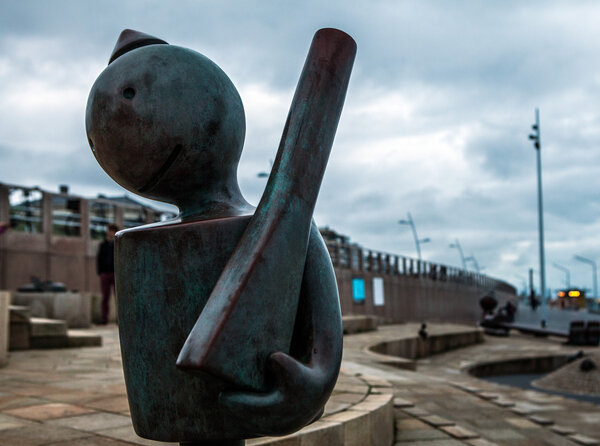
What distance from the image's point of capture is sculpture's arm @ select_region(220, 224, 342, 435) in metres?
1.61

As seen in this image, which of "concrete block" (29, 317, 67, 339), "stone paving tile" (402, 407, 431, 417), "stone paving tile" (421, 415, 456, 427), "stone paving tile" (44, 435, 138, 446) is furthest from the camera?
"concrete block" (29, 317, 67, 339)

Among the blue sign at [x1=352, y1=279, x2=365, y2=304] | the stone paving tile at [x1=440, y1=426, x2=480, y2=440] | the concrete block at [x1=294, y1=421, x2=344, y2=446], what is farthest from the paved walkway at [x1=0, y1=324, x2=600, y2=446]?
the blue sign at [x1=352, y1=279, x2=365, y2=304]

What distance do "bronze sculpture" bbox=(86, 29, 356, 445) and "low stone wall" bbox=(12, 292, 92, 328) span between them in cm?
1158

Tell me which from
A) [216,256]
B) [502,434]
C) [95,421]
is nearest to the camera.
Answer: [216,256]

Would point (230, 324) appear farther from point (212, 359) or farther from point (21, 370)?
point (21, 370)

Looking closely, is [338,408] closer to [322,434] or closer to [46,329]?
[322,434]

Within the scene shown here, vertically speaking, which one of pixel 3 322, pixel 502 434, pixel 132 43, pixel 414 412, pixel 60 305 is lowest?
pixel 502 434

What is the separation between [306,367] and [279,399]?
0.11 meters

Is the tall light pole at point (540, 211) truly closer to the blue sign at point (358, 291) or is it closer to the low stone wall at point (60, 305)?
the blue sign at point (358, 291)

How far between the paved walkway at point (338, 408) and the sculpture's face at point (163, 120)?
2.06 m

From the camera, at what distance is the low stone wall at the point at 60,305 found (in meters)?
12.6

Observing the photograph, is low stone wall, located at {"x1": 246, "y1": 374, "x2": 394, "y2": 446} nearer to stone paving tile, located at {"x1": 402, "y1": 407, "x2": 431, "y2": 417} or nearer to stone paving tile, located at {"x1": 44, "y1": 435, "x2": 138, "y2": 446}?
stone paving tile, located at {"x1": 402, "y1": 407, "x2": 431, "y2": 417}

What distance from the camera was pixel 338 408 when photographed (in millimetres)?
4578

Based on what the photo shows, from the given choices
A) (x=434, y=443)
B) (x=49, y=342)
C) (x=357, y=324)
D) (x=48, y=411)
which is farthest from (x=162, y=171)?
(x=357, y=324)
